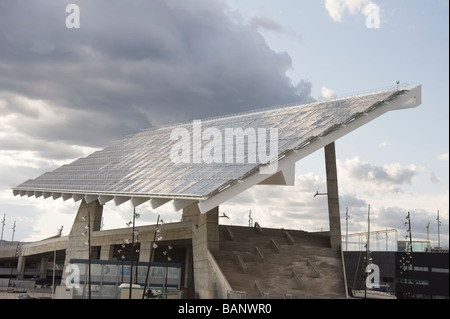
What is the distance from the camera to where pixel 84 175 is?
71.3m

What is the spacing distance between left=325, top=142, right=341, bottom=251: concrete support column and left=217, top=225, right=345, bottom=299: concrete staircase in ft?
4.29

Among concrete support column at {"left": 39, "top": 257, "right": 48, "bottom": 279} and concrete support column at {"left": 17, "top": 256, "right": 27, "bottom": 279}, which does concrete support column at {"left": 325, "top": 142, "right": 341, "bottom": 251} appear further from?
concrete support column at {"left": 39, "top": 257, "right": 48, "bottom": 279}

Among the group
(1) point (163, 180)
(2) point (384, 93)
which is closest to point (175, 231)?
(1) point (163, 180)

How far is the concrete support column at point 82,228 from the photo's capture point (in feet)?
234

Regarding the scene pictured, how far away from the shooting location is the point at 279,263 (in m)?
49.7

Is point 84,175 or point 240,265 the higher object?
point 84,175

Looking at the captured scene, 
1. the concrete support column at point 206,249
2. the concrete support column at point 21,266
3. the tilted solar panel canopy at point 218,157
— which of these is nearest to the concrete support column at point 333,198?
the tilted solar panel canopy at point 218,157

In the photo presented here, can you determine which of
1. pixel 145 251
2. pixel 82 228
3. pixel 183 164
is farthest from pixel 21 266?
pixel 183 164

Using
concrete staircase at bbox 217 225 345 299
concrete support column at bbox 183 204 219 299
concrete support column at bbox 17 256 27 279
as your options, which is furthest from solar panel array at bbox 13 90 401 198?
concrete support column at bbox 17 256 27 279

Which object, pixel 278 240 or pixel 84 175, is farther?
pixel 84 175

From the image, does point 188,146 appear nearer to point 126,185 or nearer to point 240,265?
point 126,185

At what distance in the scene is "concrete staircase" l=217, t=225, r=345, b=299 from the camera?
44.9 meters

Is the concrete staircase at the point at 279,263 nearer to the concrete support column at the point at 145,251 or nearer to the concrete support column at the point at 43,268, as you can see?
the concrete support column at the point at 145,251

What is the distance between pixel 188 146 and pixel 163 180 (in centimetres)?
1207
